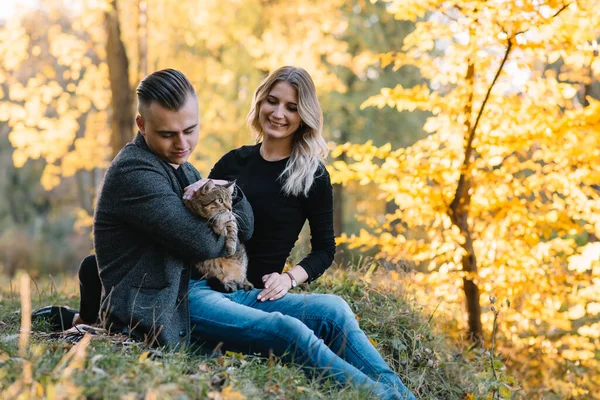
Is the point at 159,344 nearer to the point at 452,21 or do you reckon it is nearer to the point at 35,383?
the point at 35,383

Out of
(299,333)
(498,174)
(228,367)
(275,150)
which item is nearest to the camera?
(228,367)

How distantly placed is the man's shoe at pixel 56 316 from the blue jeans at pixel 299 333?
3.67 ft

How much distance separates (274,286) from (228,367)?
1.95 feet

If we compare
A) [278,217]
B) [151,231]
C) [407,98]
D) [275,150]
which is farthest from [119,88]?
[151,231]

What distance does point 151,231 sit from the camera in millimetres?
2830

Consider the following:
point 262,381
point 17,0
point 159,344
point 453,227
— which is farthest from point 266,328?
point 17,0

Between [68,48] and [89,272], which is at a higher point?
[68,48]

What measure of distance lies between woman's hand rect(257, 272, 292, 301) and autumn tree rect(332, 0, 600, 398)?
6.02ft

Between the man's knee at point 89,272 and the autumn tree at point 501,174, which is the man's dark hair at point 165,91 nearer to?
the man's knee at point 89,272

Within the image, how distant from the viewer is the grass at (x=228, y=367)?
2.14m

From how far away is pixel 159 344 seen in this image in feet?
9.71

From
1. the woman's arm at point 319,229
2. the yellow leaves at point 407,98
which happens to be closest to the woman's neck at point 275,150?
the woman's arm at point 319,229

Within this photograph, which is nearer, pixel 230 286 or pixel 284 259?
pixel 230 286

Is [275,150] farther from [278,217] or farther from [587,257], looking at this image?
[587,257]
